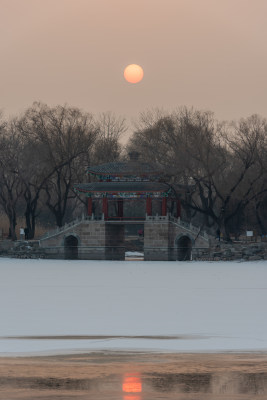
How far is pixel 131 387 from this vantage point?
1300cm

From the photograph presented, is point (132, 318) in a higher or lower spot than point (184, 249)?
lower

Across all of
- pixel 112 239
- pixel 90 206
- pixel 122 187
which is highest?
pixel 122 187

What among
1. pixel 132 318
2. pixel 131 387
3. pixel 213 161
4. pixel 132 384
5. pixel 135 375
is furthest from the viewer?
pixel 213 161

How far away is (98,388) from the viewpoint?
12.9m

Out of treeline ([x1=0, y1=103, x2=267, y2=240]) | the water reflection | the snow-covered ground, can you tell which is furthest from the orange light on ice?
treeline ([x1=0, y1=103, x2=267, y2=240])

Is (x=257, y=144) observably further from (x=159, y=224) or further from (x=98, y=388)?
(x=98, y=388)

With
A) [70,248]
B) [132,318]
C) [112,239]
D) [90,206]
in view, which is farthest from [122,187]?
[132,318]

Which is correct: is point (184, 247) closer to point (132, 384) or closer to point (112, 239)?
point (112, 239)

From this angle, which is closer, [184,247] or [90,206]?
[184,247]

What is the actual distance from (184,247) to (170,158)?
416 inches

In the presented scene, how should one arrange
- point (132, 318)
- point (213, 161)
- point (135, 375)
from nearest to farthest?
1. point (135, 375)
2. point (132, 318)
3. point (213, 161)

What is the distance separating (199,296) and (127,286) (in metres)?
9.12

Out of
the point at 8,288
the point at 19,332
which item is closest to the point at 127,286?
the point at 8,288

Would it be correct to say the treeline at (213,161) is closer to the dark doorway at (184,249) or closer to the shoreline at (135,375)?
the dark doorway at (184,249)
